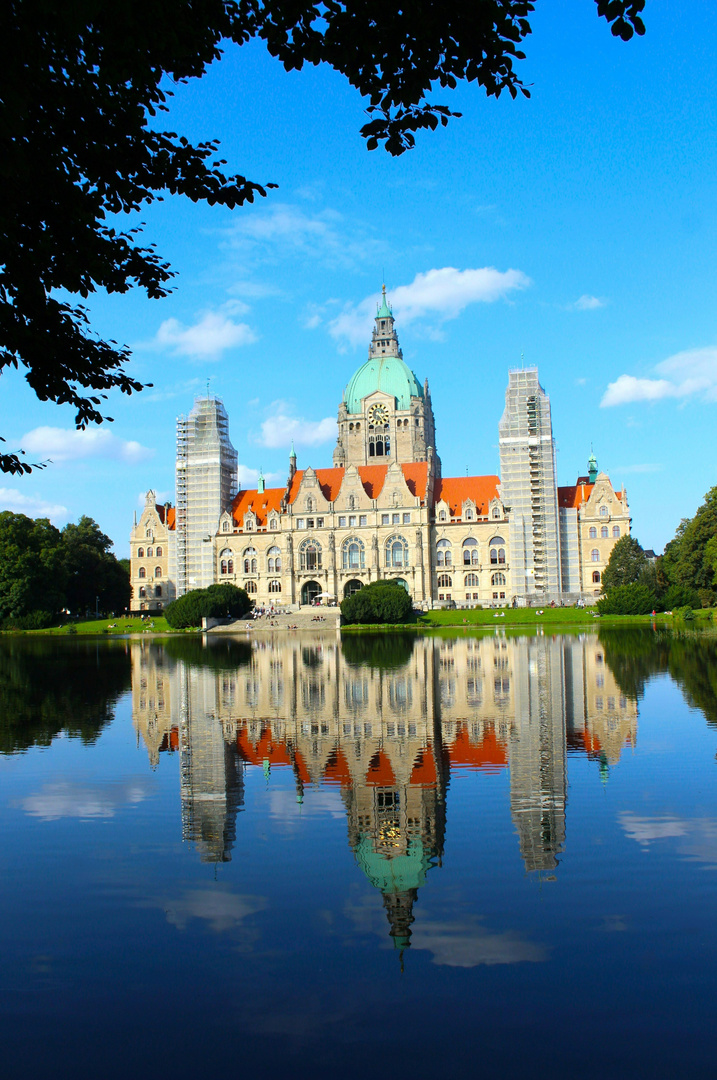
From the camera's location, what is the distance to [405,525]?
94188 mm

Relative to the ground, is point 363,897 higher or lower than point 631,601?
lower

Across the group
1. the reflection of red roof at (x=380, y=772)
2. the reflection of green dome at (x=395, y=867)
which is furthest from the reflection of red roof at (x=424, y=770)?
the reflection of green dome at (x=395, y=867)

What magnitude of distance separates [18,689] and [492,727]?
18.1 meters

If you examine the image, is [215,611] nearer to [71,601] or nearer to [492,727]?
[71,601]

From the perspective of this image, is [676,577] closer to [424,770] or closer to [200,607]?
[200,607]

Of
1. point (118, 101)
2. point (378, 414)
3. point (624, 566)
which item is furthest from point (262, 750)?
point (378, 414)

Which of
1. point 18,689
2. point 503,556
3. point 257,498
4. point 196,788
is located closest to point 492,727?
point 196,788

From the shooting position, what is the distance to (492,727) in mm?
19719

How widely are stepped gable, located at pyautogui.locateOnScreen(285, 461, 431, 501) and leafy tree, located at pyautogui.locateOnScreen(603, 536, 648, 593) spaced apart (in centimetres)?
2309

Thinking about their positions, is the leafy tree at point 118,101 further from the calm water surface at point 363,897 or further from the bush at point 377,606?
the bush at point 377,606

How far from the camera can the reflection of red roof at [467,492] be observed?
96.9 m

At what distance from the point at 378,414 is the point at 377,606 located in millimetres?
40111

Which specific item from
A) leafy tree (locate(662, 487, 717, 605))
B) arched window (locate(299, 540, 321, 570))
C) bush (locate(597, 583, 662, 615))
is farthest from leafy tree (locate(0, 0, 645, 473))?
arched window (locate(299, 540, 321, 570))

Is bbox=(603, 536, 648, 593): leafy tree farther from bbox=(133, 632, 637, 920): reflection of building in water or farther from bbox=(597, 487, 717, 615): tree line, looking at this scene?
bbox=(133, 632, 637, 920): reflection of building in water
